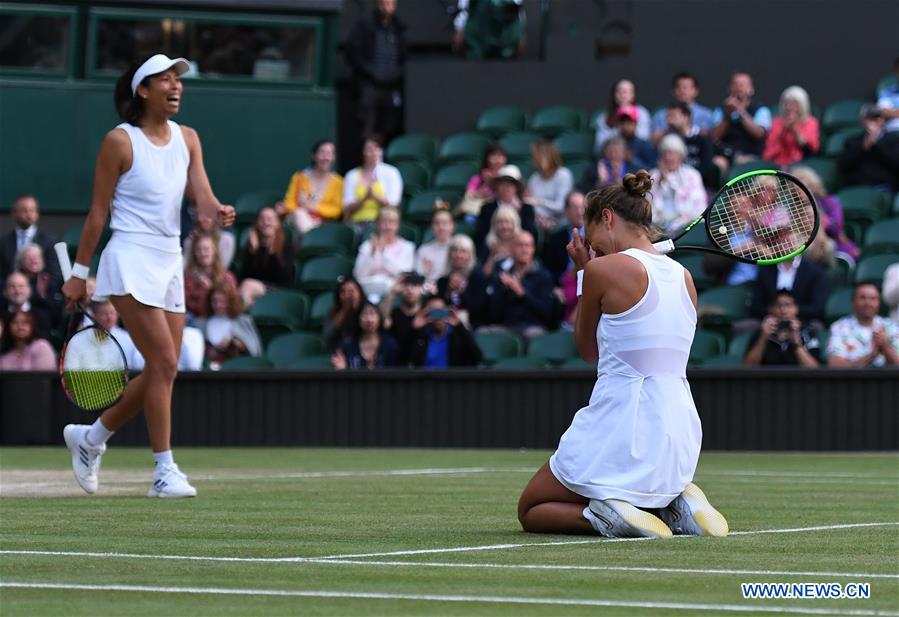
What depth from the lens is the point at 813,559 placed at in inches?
229

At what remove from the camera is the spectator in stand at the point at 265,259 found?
16.6 m

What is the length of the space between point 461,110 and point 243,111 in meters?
2.50

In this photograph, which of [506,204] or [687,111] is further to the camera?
[687,111]

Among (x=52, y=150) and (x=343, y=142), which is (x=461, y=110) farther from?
(x=52, y=150)

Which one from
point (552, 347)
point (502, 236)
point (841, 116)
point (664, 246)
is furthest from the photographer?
point (841, 116)

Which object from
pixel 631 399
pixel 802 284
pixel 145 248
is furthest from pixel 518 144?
pixel 631 399

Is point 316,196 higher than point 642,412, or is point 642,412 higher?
→ point 316,196

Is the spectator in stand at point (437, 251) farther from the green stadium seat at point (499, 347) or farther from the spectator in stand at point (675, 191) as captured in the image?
the spectator in stand at point (675, 191)

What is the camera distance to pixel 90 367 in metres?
8.95

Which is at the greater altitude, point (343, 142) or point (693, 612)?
point (343, 142)

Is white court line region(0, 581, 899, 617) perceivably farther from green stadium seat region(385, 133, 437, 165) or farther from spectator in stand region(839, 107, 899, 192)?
green stadium seat region(385, 133, 437, 165)

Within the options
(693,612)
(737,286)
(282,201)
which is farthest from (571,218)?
(693,612)

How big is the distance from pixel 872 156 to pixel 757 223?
8745 millimetres

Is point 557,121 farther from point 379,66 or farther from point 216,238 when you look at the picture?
point 216,238
